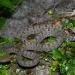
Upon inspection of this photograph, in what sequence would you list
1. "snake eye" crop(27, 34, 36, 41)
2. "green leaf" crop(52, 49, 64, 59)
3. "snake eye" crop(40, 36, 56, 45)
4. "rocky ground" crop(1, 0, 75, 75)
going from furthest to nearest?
"snake eye" crop(27, 34, 36, 41)
"snake eye" crop(40, 36, 56, 45)
"rocky ground" crop(1, 0, 75, 75)
"green leaf" crop(52, 49, 64, 59)

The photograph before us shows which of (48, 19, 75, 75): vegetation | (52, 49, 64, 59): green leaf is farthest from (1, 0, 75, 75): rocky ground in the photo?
(52, 49, 64, 59): green leaf

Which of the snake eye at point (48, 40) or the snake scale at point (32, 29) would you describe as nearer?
the snake scale at point (32, 29)

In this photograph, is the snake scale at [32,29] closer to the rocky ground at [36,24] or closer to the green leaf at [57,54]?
the rocky ground at [36,24]

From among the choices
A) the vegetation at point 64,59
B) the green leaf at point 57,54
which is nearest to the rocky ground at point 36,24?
the vegetation at point 64,59

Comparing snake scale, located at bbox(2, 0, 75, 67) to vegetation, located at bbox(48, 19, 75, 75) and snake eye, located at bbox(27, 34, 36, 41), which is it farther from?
vegetation, located at bbox(48, 19, 75, 75)

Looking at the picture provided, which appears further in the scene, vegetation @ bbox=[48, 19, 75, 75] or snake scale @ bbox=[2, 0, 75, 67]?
snake scale @ bbox=[2, 0, 75, 67]

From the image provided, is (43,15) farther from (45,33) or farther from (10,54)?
(10,54)

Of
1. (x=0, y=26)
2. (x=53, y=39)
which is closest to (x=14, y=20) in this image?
(x=0, y=26)

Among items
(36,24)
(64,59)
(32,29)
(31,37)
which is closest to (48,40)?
(31,37)

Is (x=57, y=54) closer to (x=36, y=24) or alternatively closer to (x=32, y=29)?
(x=32, y=29)
